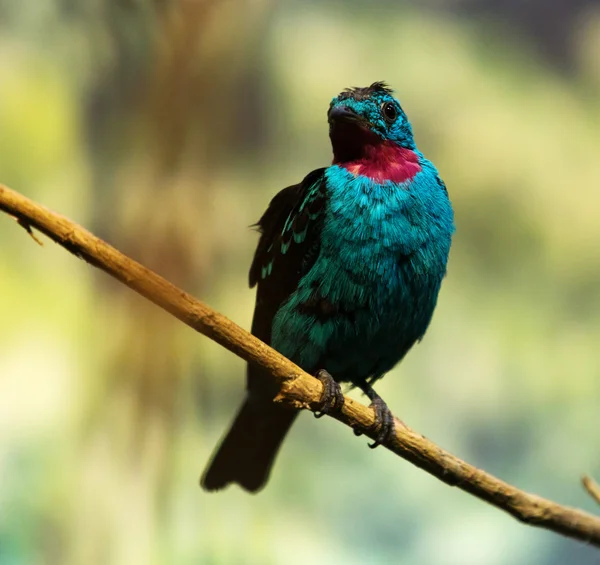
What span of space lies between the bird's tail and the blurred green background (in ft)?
2.06

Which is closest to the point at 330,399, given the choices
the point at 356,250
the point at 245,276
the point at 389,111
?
the point at 356,250

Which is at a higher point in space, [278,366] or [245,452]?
[278,366]

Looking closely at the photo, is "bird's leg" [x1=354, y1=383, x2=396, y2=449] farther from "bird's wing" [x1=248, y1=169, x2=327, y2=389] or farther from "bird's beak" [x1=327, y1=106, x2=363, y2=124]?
"bird's beak" [x1=327, y1=106, x2=363, y2=124]

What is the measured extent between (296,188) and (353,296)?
0.40m

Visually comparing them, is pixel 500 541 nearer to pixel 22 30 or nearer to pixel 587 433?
pixel 587 433

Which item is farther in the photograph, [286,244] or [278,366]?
[286,244]

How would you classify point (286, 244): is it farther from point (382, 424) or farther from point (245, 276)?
point (245, 276)

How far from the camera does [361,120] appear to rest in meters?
2.00

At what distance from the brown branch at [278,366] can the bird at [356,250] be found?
0.12 meters

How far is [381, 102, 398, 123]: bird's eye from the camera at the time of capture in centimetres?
208

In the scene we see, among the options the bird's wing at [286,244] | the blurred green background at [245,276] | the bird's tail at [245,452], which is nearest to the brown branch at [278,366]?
the bird's wing at [286,244]

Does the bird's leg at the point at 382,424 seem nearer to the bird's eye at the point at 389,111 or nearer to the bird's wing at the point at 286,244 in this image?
the bird's wing at the point at 286,244

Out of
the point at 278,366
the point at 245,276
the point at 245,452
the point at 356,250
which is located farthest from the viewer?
the point at 245,276

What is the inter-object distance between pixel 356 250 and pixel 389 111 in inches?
17.8
